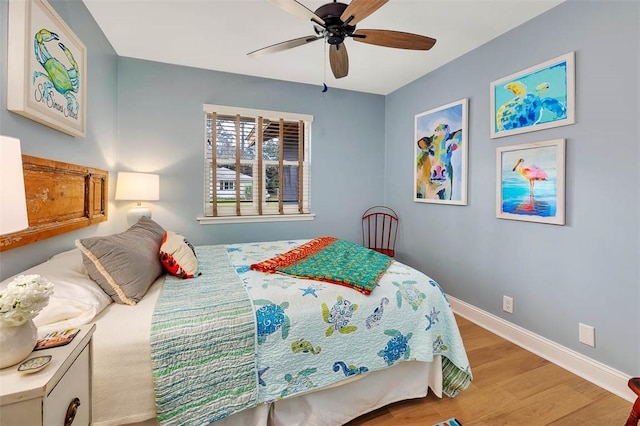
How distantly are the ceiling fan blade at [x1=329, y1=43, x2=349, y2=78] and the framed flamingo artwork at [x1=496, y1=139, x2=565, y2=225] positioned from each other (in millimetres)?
1541

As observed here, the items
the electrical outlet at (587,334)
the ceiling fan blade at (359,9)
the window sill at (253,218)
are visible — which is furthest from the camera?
the window sill at (253,218)

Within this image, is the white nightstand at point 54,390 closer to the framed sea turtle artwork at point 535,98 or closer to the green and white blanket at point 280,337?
the green and white blanket at point 280,337

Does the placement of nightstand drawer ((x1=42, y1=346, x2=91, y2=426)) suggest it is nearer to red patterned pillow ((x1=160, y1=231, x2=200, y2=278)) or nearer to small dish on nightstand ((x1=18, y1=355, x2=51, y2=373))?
small dish on nightstand ((x1=18, y1=355, x2=51, y2=373))

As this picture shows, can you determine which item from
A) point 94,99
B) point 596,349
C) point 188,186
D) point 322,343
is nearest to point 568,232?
point 596,349

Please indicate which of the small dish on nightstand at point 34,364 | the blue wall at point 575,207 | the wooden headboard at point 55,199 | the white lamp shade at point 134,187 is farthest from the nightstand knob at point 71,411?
the blue wall at point 575,207

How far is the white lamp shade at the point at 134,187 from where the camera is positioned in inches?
106

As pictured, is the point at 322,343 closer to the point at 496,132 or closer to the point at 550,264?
the point at 550,264

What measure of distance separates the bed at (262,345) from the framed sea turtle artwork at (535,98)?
5.19 feet

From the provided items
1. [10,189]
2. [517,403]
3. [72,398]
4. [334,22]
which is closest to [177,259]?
[72,398]

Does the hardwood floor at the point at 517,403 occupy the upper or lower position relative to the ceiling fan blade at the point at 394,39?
lower

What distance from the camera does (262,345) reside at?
1.35 metres

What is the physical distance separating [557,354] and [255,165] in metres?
3.36

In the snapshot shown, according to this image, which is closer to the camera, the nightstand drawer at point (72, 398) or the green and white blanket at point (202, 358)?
the nightstand drawer at point (72, 398)

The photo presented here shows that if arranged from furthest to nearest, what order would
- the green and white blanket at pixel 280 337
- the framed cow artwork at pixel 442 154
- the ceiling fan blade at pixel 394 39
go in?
the framed cow artwork at pixel 442 154
the ceiling fan blade at pixel 394 39
the green and white blanket at pixel 280 337
